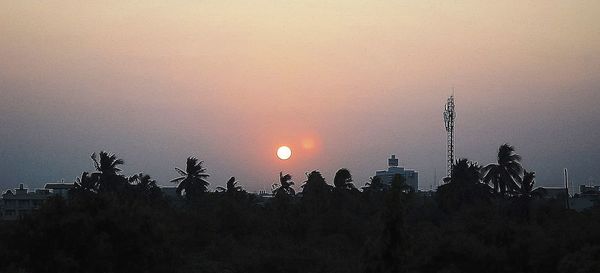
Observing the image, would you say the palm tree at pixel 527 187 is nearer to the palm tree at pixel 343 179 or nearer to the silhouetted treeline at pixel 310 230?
the silhouetted treeline at pixel 310 230

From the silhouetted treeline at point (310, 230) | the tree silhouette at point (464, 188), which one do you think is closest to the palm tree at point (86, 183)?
the silhouetted treeline at point (310, 230)

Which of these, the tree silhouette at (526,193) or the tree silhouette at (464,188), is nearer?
the tree silhouette at (526,193)

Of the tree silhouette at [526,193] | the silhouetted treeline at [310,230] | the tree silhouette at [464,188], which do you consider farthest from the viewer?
the tree silhouette at [464,188]

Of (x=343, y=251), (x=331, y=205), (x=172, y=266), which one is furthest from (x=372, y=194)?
(x=172, y=266)

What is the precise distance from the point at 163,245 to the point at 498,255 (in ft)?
54.8

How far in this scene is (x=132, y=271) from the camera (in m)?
35.3

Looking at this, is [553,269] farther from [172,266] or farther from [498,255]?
[172,266]

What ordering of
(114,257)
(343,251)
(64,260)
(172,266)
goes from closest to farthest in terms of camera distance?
(64,260)
(114,257)
(172,266)
(343,251)

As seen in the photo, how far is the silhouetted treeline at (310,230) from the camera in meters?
33.6

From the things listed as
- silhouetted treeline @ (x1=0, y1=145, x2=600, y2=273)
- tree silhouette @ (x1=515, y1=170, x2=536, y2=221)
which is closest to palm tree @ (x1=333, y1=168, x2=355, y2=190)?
silhouetted treeline @ (x1=0, y1=145, x2=600, y2=273)

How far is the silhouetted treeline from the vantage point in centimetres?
3359

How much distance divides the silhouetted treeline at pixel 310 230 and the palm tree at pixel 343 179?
0.09 m

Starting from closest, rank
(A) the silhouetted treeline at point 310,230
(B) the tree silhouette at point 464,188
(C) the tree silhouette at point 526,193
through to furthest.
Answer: (A) the silhouetted treeline at point 310,230 < (C) the tree silhouette at point 526,193 < (B) the tree silhouette at point 464,188

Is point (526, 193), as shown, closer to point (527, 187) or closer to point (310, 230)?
point (527, 187)
